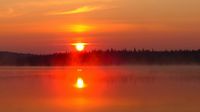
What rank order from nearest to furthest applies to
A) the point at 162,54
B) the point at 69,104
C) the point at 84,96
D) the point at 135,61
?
the point at 69,104, the point at 84,96, the point at 162,54, the point at 135,61

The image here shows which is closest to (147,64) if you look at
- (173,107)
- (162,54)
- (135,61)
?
(135,61)

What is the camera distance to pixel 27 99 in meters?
19.1

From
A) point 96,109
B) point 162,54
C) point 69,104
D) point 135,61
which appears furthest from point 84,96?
point 135,61

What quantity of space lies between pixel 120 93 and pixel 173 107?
570 centimetres

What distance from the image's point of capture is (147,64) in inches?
3297

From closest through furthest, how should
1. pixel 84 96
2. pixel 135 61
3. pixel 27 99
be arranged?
pixel 27 99, pixel 84 96, pixel 135 61

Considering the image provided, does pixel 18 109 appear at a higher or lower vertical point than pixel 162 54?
lower

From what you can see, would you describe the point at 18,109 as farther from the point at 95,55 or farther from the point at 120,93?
the point at 95,55

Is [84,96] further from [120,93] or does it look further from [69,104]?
[69,104]

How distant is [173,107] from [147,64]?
6792 centimetres

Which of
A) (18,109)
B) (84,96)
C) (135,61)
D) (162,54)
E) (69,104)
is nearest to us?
(18,109)

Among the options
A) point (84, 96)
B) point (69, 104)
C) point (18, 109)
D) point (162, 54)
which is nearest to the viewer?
point (18, 109)

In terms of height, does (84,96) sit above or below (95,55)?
below

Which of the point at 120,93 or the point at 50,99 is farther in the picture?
the point at 120,93
